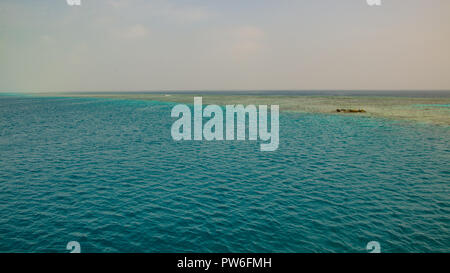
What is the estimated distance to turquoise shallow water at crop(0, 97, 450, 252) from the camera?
15.6 meters

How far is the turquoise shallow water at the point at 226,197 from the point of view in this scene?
15625 millimetres

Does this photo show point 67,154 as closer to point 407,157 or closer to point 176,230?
point 176,230

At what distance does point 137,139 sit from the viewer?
1797 inches

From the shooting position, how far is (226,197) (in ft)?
70.9

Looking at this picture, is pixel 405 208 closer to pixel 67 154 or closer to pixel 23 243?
pixel 23 243

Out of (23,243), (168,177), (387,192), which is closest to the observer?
(23,243)

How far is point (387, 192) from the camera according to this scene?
2217cm

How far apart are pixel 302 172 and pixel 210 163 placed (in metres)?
11.0

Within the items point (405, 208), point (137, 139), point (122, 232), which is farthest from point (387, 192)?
point (137, 139)

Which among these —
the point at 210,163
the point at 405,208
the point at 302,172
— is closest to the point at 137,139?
the point at 210,163
